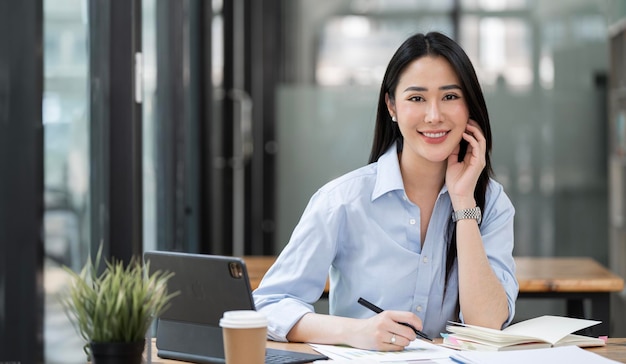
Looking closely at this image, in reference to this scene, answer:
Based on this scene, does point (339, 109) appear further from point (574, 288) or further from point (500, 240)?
point (500, 240)

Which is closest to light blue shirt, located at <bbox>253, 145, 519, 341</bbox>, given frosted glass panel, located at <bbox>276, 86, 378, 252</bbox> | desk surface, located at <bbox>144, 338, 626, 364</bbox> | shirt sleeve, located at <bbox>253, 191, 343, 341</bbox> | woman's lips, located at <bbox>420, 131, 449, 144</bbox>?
shirt sleeve, located at <bbox>253, 191, 343, 341</bbox>

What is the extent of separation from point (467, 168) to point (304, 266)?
1.52ft

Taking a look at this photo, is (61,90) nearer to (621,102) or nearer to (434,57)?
(434,57)

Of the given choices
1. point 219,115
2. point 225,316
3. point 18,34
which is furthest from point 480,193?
point 219,115

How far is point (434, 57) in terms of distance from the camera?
2131 mm

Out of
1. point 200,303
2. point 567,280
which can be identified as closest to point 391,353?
point 200,303

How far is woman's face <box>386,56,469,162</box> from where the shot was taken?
2117mm

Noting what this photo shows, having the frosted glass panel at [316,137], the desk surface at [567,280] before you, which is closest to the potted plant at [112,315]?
the desk surface at [567,280]

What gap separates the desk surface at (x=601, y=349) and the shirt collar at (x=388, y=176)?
46cm

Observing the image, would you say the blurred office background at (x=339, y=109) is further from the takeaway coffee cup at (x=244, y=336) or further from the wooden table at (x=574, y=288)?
the takeaway coffee cup at (x=244, y=336)

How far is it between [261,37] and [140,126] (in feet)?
9.88

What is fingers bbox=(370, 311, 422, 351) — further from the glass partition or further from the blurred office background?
the blurred office background

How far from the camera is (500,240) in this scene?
2154 mm

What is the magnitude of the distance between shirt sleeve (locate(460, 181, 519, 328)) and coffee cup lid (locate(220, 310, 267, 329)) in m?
0.78
